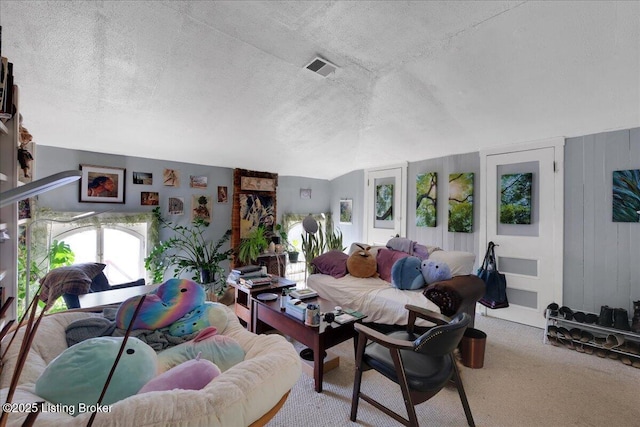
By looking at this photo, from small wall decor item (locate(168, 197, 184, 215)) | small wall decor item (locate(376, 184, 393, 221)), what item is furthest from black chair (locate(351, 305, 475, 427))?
small wall decor item (locate(168, 197, 184, 215))

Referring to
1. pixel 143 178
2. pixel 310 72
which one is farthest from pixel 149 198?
pixel 310 72

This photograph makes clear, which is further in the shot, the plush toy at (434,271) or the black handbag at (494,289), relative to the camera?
the black handbag at (494,289)

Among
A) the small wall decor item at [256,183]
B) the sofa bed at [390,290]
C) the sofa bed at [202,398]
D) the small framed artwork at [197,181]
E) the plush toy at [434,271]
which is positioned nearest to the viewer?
the sofa bed at [202,398]

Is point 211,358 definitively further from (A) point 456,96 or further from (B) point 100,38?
(A) point 456,96

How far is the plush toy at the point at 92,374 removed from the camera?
41.6 inches

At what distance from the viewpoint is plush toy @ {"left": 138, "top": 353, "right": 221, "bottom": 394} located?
1114mm

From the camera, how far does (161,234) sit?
400 centimetres

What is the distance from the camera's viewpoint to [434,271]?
3059 mm

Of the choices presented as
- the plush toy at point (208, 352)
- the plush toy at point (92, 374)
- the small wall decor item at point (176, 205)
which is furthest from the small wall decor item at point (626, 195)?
the small wall decor item at point (176, 205)

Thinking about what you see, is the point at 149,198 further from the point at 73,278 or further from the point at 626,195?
the point at 626,195

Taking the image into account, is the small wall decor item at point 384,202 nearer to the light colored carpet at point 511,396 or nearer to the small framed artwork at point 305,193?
the small framed artwork at point 305,193

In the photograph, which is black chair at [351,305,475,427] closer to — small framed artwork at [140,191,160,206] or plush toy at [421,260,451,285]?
plush toy at [421,260,451,285]

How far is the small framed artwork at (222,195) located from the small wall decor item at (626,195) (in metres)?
4.95

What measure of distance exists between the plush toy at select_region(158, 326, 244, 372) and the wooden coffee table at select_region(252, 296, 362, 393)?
82cm
